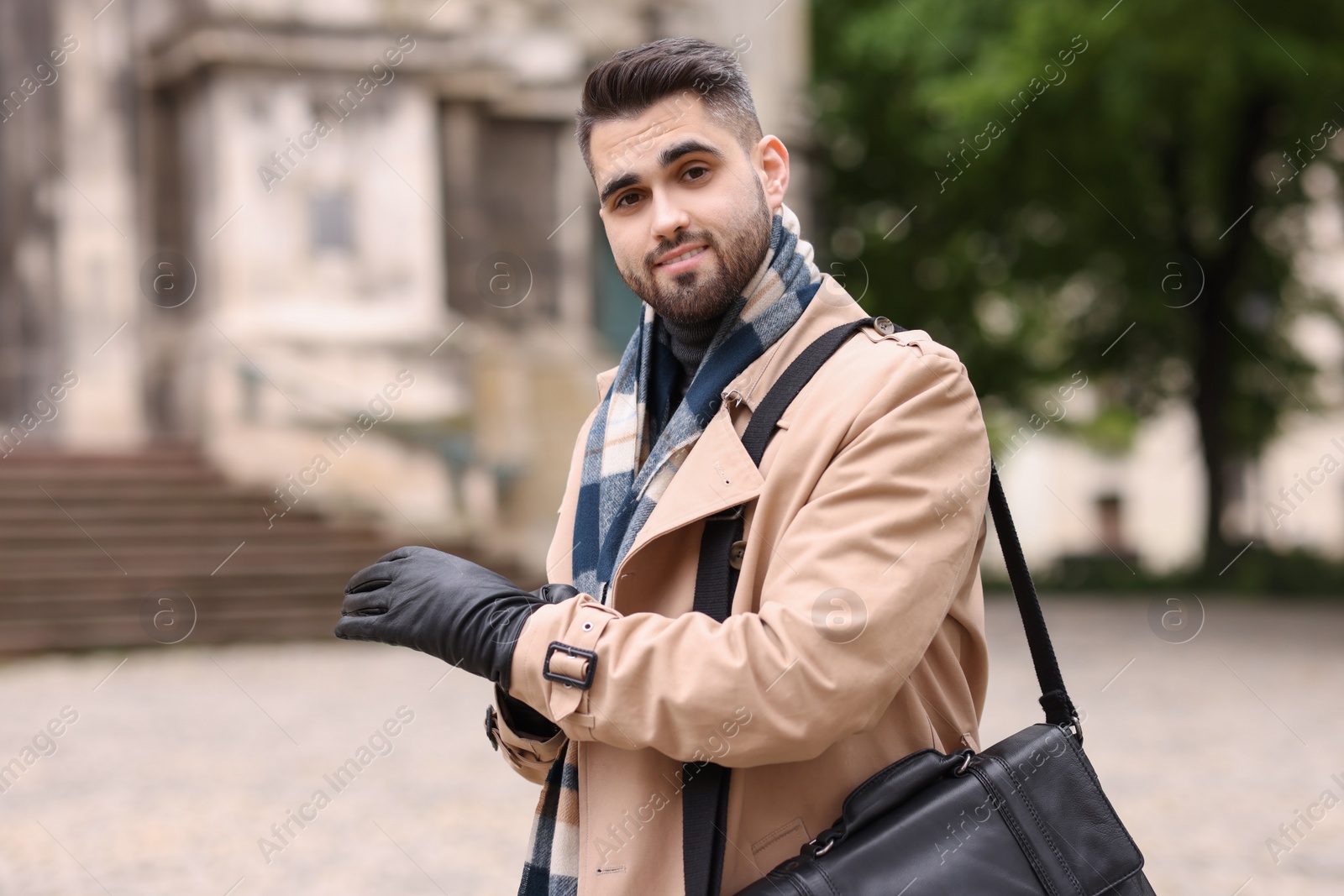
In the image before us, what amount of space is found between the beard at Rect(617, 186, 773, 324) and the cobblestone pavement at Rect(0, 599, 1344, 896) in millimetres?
3408

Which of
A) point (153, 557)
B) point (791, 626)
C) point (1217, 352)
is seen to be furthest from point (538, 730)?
point (1217, 352)

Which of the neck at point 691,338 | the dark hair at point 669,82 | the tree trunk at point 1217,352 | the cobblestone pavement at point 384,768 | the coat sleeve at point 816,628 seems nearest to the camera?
Answer: the coat sleeve at point 816,628

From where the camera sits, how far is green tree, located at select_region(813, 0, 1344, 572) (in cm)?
1534

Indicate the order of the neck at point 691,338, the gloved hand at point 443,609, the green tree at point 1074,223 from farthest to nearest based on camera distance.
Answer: the green tree at point 1074,223 → the neck at point 691,338 → the gloved hand at point 443,609

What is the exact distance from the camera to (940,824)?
70.0 inches

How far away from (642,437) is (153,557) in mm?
11021

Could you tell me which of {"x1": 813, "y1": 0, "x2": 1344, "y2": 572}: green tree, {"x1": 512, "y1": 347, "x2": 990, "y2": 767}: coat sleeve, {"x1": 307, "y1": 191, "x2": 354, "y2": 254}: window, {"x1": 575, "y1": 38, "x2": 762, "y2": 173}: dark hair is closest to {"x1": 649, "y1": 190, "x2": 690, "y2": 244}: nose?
{"x1": 575, "y1": 38, "x2": 762, "y2": 173}: dark hair

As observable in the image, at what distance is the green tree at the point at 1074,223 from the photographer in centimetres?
1534

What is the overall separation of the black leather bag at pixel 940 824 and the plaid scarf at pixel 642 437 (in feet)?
0.29

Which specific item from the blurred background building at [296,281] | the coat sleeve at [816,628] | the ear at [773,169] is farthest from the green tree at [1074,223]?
the coat sleeve at [816,628]

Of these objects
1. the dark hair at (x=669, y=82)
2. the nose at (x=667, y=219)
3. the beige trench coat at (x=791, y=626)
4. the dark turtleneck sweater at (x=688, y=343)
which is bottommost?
the beige trench coat at (x=791, y=626)

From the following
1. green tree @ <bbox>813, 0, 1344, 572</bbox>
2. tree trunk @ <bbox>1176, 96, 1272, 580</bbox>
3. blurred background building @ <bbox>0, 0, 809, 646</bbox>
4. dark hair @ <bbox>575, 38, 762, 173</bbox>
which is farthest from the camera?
tree trunk @ <bbox>1176, 96, 1272, 580</bbox>

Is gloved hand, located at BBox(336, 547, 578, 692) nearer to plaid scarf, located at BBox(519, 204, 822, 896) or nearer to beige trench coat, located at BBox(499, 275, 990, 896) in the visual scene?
beige trench coat, located at BBox(499, 275, 990, 896)

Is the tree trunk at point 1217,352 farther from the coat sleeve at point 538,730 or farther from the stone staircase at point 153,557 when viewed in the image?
the coat sleeve at point 538,730
